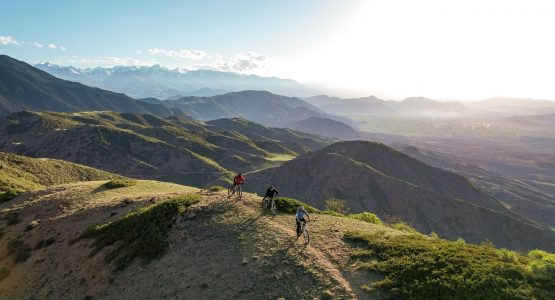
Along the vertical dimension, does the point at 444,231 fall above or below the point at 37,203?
below

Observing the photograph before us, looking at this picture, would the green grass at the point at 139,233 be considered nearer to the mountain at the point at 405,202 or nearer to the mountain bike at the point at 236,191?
the mountain bike at the point at 236,191

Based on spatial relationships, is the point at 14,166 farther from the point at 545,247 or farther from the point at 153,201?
the point at 545,247

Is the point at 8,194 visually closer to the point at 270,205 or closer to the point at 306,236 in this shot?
the point at 270,205

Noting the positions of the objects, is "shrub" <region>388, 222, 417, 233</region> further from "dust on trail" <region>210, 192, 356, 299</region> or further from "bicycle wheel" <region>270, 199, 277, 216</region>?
"dust on trail" <region>210, 192, 356, 299</region>

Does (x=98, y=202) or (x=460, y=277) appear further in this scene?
(x=98, y=202)

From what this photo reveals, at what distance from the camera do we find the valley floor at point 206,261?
26.3 metres

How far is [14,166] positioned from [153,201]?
64402 mm

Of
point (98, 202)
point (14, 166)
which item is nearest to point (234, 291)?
point (98, 202)

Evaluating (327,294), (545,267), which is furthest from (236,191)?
(545,267)

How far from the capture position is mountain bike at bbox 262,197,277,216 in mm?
37281

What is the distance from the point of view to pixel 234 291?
26.0 metres

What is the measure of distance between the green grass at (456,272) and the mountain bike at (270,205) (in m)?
10.2

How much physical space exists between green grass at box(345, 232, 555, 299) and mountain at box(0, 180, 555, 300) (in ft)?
0.24

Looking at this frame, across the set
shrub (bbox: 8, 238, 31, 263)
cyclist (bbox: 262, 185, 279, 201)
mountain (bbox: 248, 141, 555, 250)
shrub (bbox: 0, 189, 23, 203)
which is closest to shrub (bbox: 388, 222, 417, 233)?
cyclist (bbox: 262, 185, 279, 201)
